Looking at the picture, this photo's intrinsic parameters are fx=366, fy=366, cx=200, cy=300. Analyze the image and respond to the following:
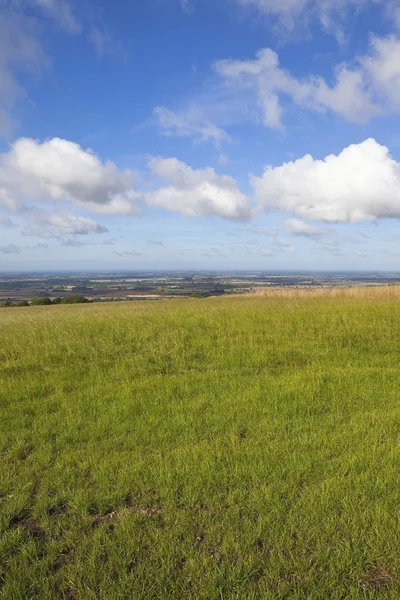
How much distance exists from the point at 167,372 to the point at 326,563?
7.81 meters

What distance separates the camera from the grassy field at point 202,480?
11.4 feet

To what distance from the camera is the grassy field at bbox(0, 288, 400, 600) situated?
3479mm

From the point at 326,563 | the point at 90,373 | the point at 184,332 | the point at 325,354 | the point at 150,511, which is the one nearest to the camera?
the point at 326,563

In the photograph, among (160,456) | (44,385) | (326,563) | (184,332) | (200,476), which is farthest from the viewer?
(184,332)

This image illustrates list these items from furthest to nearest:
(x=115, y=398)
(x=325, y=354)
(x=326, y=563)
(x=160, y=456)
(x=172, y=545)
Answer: (x=325, y=354)
(x=115, y=398)
(x=160, y=456)
(x=172, y=545)
(x=326, y=563)

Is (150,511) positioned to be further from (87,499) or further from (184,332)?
(184,332)

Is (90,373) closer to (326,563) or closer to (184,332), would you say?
(184,332)

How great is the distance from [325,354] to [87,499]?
9491mm

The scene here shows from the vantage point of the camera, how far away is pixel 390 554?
361 cm

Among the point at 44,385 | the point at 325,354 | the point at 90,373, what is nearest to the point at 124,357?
the point at 90,373

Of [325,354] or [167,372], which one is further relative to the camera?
[325,354]

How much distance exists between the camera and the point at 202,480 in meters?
5.01

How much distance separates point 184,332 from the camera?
15.1 meters

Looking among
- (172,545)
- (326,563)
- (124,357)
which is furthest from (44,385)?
(326,563)
